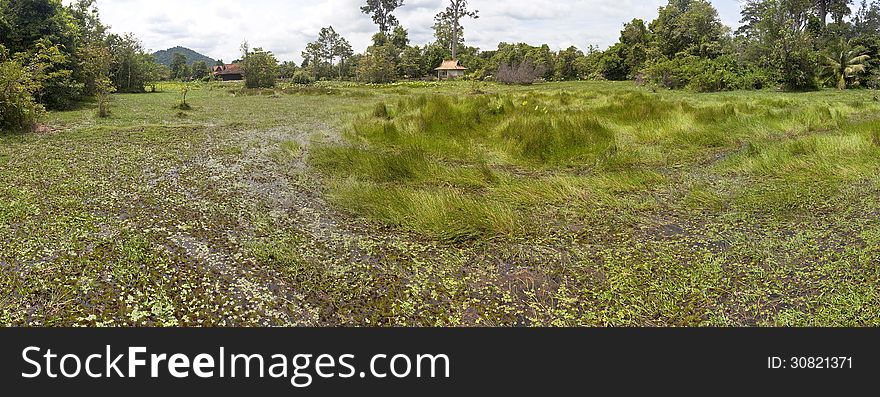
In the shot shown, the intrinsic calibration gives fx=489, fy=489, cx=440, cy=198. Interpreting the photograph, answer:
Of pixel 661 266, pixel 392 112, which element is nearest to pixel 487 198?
pixel 661 266

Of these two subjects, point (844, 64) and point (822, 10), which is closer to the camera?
point (844, 64)

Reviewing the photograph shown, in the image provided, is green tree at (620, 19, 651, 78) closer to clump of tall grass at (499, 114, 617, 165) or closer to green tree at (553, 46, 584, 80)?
green tree at (553, 46, 584, 80)

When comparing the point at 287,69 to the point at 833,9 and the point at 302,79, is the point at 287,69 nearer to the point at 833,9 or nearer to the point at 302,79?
the point at 302,79

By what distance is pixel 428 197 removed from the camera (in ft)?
14.6

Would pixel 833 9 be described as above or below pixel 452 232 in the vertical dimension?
above

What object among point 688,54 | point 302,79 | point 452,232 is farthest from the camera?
point 302,79

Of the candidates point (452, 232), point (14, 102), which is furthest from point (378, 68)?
point (452, 232)

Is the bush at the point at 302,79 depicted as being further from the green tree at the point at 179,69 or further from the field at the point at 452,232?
the field at the point at 452,232

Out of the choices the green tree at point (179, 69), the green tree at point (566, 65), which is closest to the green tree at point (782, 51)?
the green tree at point (566, 65)

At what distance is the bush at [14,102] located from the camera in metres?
8.36

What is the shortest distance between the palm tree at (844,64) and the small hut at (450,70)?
28.6m

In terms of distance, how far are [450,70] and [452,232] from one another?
43.1 metres

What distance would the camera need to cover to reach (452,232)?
379 centimetres

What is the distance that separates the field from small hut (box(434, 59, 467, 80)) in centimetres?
3897
